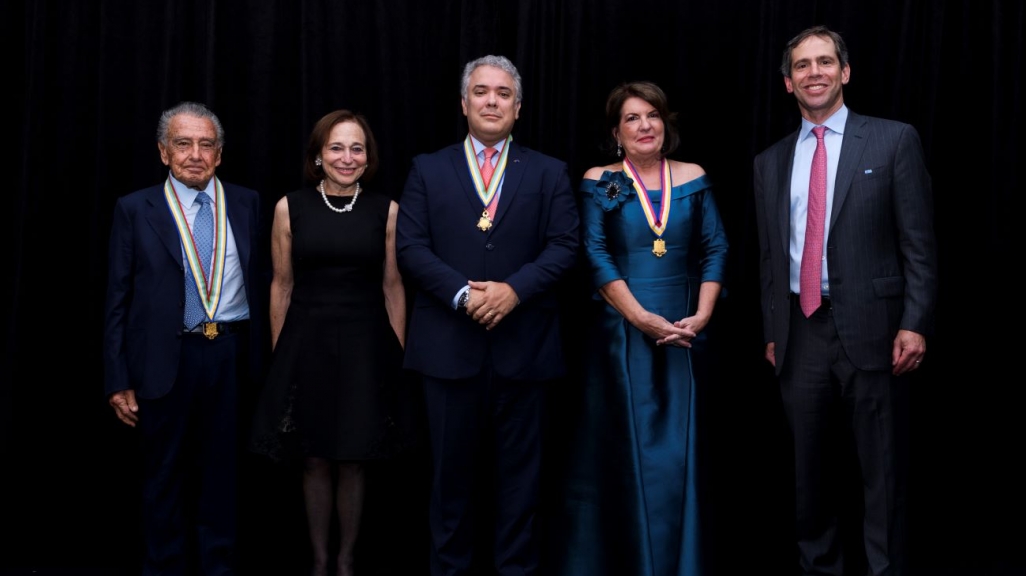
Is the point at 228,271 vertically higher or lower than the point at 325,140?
lower

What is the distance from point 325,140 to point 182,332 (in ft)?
2.62

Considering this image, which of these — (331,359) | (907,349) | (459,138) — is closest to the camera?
(907,349)

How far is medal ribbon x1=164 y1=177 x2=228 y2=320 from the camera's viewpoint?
300 centimetres

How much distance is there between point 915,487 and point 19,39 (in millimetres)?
4069

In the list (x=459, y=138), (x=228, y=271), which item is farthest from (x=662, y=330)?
(x=228, y=271)

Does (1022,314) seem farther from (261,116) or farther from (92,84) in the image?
(92,84)

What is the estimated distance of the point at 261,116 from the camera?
3660 mm

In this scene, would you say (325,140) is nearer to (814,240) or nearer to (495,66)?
(495,66)

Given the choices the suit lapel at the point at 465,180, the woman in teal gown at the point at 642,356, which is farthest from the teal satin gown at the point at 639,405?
the suit lapel at the point at 465,180

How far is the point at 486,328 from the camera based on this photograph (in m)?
2.93

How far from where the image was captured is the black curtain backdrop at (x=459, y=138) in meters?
3.62

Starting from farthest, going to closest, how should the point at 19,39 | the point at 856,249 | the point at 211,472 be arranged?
the point at 19,39 → the point at 211,472 → the point at 856,249

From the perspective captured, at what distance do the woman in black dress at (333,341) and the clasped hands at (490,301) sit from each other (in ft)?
1.33

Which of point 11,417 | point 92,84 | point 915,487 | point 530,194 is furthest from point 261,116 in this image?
point 915,487
